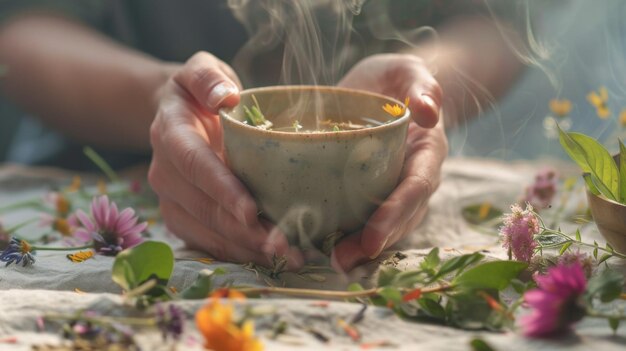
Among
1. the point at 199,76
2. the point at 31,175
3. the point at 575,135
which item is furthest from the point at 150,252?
the point at 31,175

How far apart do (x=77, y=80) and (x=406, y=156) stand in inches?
42.9

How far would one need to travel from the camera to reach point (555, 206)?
1355mm

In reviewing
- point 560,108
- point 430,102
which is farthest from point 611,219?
point 560,108

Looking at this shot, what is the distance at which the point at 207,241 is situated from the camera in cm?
108

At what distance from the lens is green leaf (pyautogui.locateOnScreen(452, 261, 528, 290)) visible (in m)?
0.77

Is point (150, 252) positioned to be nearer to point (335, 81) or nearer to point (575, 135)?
point (575, 135)

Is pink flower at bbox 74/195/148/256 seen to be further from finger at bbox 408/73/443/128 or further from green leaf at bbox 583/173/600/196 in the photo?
green leaf at bbox 583/173/600/196

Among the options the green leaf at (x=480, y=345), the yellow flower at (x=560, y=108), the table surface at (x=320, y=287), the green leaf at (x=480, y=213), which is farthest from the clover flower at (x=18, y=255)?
the yellow flower at (x=560, y=108)

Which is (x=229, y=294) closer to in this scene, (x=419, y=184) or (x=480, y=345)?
(x=480, y=345)

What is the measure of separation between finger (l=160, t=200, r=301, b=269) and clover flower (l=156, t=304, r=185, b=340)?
0.27 metres

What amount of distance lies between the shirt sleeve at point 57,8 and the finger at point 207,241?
38.5 inches

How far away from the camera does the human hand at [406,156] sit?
36.8 inches

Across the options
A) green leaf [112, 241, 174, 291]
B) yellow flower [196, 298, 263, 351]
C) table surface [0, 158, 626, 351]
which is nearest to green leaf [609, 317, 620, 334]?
table surface [0, 158, 626, 351]

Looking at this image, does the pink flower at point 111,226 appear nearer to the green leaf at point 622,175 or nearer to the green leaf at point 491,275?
the green leaf at point 491,275
